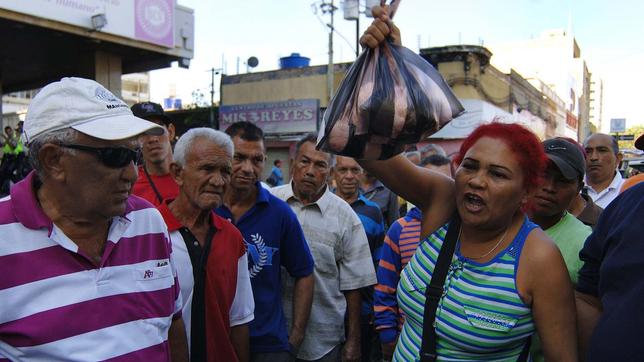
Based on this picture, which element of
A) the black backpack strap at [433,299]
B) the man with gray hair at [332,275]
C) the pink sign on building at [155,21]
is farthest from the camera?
the pink sign on building at [155,21]

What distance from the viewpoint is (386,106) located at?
1.63 metres

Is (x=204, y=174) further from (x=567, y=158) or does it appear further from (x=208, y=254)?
(x=567, y=158)

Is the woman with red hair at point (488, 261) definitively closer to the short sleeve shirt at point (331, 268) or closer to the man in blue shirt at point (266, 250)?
the man in blue shirt at point (266, 250)

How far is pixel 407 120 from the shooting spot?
164cm

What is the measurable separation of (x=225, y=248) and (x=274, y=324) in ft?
2.13

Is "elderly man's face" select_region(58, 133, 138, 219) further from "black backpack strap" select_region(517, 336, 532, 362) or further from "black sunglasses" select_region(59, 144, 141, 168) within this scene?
"black backpack strap" select_region(517, 336, 532, 362)

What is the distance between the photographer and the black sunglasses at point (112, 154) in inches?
62.6

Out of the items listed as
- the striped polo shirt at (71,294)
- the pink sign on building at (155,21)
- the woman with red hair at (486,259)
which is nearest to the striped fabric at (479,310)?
the woman with red hair at (486,259)

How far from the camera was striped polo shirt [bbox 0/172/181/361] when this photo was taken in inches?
56.9

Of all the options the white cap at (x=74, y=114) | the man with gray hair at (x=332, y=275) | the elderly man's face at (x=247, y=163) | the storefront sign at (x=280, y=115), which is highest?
the storefront sign at (x=280, y=115)

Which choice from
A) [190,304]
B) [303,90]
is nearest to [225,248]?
[190,304]

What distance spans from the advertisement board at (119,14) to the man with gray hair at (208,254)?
451 inches

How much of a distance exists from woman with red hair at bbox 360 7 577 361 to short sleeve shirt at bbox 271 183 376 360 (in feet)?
3.91

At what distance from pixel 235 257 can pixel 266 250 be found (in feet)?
1.38
